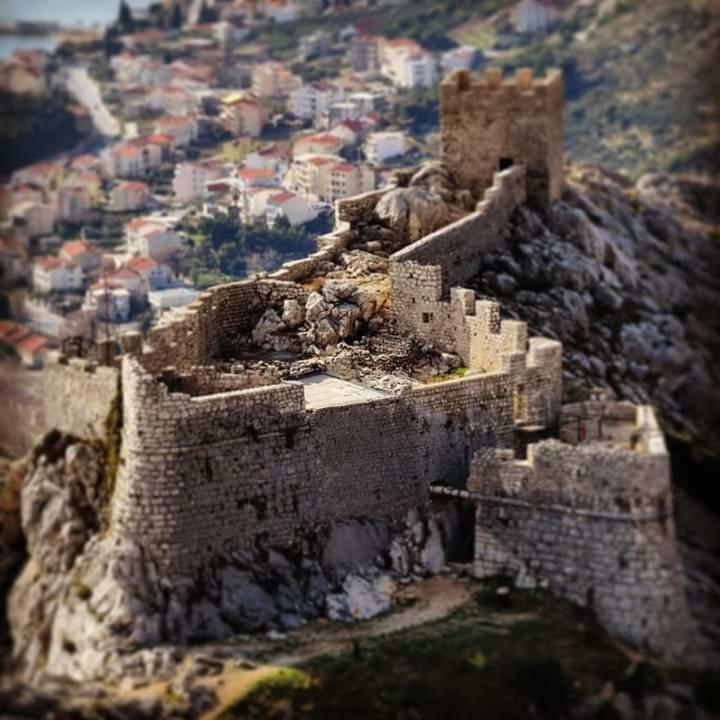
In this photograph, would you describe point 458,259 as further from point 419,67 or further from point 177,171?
point 419,67

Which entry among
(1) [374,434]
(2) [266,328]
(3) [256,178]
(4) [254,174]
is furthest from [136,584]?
(4) [254,174]

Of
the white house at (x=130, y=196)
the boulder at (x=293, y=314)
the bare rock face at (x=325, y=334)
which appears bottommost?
the bare rock face at (x=325, y=334)

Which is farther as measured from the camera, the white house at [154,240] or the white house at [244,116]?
the white house at [244,116]

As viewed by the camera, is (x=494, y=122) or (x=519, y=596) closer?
(x=519, y=596)

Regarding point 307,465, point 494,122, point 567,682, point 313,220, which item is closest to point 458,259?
point 313,220

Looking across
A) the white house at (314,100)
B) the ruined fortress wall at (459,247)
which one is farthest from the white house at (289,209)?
the white house at (314,100)

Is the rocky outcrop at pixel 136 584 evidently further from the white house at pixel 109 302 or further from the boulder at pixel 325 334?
Result: the white house at pixel 109 302

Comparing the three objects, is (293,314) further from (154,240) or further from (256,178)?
(256,178)
